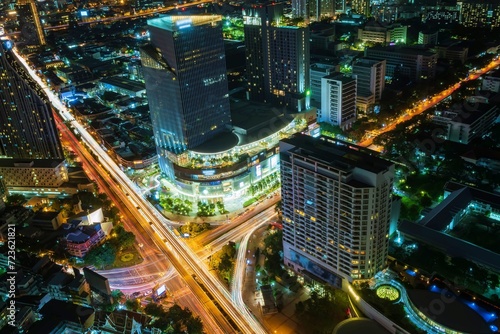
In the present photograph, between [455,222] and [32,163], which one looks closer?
[455,222]

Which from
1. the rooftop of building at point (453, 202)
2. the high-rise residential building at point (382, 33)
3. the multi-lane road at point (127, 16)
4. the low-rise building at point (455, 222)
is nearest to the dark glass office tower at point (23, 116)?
the low-rise building at point (455, 222)

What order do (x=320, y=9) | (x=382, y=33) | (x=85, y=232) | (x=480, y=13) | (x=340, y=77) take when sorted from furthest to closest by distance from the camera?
(x=320, y=9), (x=480, y=13), (x=382, y=33), (x=340, y=77), (x=85, y=232)

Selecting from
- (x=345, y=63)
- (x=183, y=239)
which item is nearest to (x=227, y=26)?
(x=345, y=63)

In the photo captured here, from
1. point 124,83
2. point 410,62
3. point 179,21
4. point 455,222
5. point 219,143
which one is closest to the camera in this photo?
point 455,222

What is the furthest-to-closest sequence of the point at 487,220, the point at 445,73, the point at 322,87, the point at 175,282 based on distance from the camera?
the point at 445,73, the point at 322,87, the point at 487,220, the point at 175,282

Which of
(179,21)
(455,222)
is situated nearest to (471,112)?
(455,222)

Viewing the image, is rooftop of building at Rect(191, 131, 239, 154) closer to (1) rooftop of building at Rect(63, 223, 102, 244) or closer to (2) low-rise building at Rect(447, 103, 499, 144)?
(1) rooftop of building at Rect(63, 223, 102, 244)

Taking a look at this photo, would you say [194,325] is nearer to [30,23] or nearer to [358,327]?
[358,327]

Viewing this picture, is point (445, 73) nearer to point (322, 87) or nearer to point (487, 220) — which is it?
point (322, 87)
